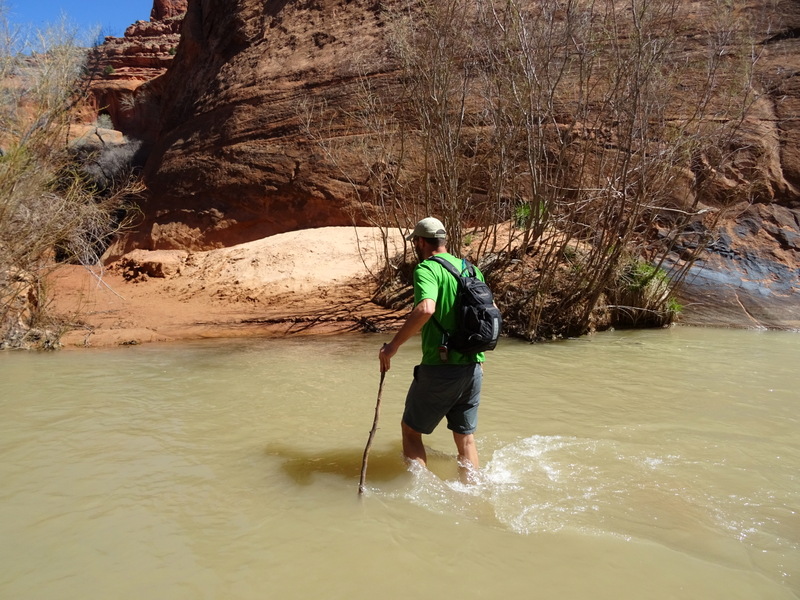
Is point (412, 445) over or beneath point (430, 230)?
beneath

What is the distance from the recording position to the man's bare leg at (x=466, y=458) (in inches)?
144

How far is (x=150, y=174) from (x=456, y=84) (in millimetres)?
11494

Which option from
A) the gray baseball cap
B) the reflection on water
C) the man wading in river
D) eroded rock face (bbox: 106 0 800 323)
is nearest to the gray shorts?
the man wading in river

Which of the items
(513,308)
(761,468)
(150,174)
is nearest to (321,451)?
(761,468)

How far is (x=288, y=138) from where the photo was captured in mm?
15805

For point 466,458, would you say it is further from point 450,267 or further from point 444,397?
point 450,267

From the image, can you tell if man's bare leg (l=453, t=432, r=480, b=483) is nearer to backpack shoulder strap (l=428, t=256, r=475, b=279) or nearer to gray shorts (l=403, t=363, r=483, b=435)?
gray shorts (l=403, t=363, r=483, b=435)

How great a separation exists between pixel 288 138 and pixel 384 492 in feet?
44.1

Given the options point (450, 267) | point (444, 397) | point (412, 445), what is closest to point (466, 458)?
point (412, 445)

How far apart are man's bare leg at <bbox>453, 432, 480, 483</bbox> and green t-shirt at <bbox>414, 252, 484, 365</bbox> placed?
50 cm

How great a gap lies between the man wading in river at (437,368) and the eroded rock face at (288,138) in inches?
375

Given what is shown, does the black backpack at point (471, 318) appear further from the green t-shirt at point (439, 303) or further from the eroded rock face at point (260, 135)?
the eroded rock face at point (260, 135)

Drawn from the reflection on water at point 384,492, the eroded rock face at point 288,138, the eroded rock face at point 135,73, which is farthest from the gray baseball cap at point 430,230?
the eroded rock face at point 135,73

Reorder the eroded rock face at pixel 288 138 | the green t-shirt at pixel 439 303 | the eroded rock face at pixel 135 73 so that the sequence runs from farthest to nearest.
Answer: the eroded rock face at pixel 135 73, the eroded rock face at pixel 288 138, the green t-shirt at pixel 439 303
